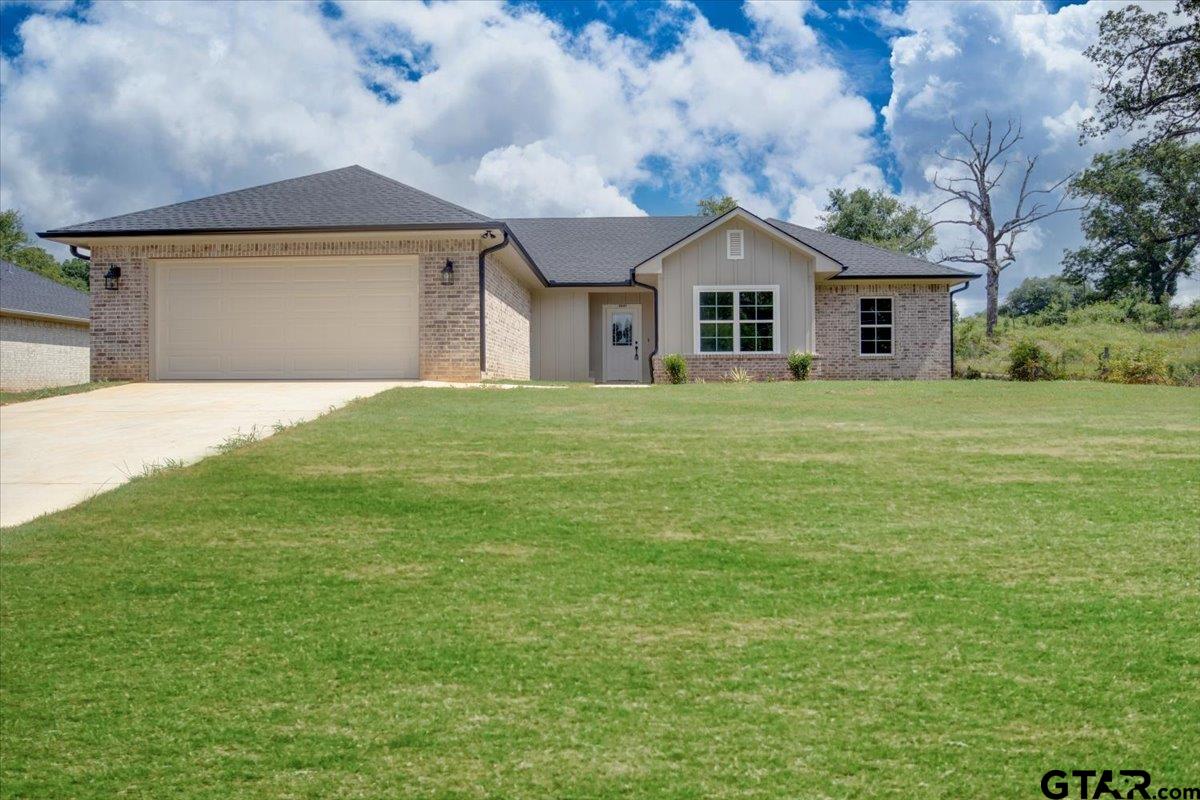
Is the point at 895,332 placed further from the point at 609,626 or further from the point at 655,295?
the point at 609,626

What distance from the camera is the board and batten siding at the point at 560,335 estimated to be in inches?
894

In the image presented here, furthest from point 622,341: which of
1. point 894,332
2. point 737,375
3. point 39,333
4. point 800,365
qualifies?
point 39,333

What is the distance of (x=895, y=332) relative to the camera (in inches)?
872

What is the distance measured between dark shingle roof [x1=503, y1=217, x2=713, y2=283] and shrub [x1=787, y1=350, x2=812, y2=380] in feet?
13.5

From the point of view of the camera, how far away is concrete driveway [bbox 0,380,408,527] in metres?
8.47

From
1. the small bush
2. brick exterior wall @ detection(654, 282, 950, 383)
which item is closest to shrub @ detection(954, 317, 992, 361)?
brick exterior wall @ detection(654, 282, 950, 383)

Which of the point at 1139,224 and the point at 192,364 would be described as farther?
the point at 1139,224

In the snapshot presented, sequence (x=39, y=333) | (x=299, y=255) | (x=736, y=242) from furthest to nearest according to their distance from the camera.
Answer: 1. (x=39, y=333)
2. (x=736, y=242)
3. (x=299, y=255)

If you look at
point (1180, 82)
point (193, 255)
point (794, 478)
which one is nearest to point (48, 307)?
point (193, 255)

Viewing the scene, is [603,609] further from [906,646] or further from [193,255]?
[193,255]

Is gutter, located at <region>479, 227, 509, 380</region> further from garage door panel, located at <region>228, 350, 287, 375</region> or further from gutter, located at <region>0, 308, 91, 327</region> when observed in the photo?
gutter, located at <region>0, 308, 91, 327</region>

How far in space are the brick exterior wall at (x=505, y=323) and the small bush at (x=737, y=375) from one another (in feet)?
14.9

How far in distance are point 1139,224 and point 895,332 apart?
73.4 ft

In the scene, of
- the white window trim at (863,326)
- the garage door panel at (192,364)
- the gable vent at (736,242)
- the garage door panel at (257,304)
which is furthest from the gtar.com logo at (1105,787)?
the white window trim at (863,326)
